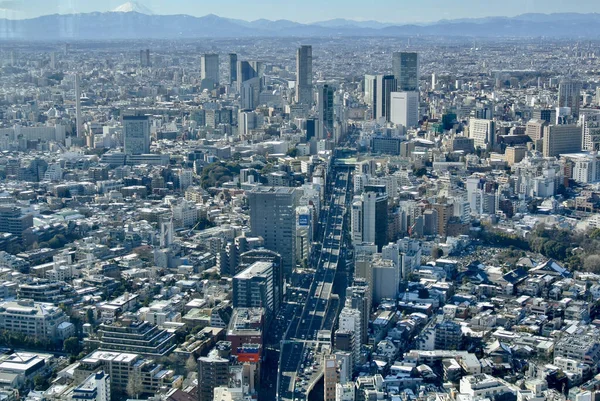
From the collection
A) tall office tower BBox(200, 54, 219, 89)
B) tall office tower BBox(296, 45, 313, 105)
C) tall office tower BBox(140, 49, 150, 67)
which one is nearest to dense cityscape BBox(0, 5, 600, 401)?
tall office tower BBox(296, 45, 313, 105)

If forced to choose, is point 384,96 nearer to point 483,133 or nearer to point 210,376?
point 483,133

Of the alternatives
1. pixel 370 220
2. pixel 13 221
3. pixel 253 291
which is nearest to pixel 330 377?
pixel 253 291

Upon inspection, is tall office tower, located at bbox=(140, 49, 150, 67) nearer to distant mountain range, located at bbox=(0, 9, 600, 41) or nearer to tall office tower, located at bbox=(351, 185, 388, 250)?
distant mountain range, located at bbox=(0, 9, 600, 41)

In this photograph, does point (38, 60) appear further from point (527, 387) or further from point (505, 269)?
point (527, 387)

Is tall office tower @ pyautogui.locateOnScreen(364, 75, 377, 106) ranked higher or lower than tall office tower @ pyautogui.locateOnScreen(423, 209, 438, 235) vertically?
higher

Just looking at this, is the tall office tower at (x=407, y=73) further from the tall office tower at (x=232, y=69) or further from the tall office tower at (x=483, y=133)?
the tall office tower at (x=232, y=69)

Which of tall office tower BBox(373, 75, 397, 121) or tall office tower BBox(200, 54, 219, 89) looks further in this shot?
tall office tower BBox(200, 54, 219, 89)

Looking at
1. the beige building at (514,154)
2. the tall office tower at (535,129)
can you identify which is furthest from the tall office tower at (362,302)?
the tall office tower at (535,129)

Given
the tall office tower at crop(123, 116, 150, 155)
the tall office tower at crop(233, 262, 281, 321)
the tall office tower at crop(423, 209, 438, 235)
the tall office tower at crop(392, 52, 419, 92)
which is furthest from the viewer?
the tall office tower at crop(392, 52, 419, 92)
